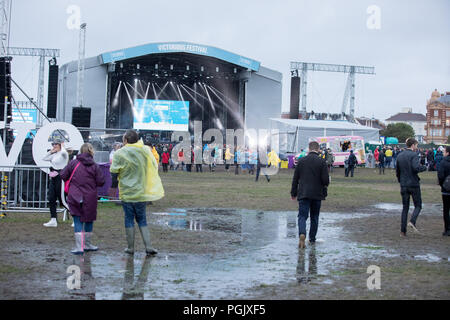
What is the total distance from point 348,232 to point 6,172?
7756 mm

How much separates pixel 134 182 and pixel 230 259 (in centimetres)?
175

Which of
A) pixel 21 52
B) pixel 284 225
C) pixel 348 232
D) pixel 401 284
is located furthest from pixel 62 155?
pixel 21 52

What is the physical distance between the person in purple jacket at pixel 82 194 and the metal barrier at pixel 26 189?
4.68 meters

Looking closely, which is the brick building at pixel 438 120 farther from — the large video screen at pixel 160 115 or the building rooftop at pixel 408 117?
the large video screen at pixel 160 115

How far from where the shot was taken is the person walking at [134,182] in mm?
8352

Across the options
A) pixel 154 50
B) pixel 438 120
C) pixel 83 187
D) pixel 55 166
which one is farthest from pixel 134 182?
pixel 438 120

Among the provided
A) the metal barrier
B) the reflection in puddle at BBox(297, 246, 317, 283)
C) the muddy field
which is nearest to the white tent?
the muddy field

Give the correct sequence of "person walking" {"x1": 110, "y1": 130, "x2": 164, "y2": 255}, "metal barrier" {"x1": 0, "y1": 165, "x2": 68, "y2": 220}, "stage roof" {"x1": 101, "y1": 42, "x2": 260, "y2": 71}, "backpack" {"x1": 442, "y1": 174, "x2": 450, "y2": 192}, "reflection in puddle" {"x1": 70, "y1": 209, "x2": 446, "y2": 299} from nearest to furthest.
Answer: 1. "reflection in puddle" {"x1": 70, "y1": 209, "x2": 446, "y2": 299}
2. "person walking" {"x1": 110, "y1": 130, "x2": 164, "y2": 255}
3. "backpack" {"x1": 442, "y1": 174, "x2": 450, "y2": 192}
4. "metal barrier" {"x1": 0, "y1": 165, "x2": 68, "y2": 220}
5. "stage roof" {"x1": 101, "y1": 42, "x2": 260, "y2": 71}

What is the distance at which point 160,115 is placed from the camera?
1788 inches

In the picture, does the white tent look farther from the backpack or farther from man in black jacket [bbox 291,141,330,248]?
man in black jacket [bbox 291,141,330,248]

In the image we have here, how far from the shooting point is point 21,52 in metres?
53.0

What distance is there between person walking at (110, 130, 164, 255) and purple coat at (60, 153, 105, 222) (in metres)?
0.43

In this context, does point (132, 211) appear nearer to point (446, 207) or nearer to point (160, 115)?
point (446, 207)

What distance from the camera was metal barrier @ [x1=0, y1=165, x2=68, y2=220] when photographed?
13.1m
